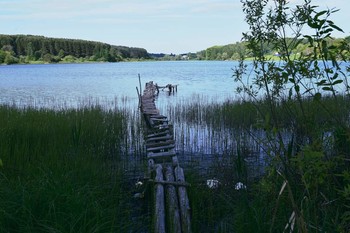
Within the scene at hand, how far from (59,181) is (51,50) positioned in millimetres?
137255

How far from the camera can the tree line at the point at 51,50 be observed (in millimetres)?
124438

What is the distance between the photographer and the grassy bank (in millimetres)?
4070

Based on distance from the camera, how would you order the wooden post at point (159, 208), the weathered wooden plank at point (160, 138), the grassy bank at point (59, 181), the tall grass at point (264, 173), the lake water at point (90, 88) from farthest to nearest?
the lake water at point (90, 88) → the weathered wooden plank at point (160, 138) → the wooden post at point (159, 208) → the grassy bank at point (59, 181) → the tall grass at point (264, 173)

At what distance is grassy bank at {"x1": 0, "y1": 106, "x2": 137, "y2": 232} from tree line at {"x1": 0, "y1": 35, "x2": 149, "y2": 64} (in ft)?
377

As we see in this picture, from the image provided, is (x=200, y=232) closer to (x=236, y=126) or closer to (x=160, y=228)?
(x=160, y=228)

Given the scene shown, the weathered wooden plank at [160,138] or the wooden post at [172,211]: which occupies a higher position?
the wooden post at [172,211]

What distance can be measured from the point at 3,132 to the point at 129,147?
12.8 ft

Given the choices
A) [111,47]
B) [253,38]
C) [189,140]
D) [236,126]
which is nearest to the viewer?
[253,38]

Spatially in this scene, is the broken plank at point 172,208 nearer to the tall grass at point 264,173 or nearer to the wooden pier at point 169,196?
the wooden pier at point 169,196

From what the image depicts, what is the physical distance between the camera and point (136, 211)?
20.2 feet

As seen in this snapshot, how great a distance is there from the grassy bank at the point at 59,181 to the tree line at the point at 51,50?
115 m

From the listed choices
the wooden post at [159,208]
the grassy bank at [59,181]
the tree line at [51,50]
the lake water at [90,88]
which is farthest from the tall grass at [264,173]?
the tree line at [51,50]

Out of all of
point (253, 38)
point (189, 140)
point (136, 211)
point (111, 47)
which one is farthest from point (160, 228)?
point (111, 47)

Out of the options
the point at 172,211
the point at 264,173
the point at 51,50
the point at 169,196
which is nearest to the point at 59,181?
the point at 172,211
